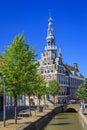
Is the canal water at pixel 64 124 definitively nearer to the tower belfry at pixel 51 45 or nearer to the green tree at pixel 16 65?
the green tree at pixel 16 65

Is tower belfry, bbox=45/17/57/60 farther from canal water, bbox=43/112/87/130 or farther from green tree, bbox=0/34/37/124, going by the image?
green tree, bbox=0/34/37/124

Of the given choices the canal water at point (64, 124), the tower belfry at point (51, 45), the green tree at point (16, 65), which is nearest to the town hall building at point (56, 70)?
the tower belfry at point (51, 45)

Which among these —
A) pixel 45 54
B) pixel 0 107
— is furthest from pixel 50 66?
pixel 0 107

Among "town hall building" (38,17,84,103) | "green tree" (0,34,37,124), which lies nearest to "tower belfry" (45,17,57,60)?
"town hall building" (38,17,84,103)

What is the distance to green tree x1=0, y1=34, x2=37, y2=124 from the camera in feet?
144

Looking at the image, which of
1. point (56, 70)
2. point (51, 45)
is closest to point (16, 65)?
point (56, 70)

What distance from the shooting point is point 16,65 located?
144 feet

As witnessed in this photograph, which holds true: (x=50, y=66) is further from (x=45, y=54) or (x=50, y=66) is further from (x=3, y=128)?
(x=3, y=128)

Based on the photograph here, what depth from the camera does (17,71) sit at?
4406 centimetres

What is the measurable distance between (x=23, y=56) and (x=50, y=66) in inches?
3184

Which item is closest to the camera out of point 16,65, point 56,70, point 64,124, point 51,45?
point 16,65

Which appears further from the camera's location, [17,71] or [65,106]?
[65,106]

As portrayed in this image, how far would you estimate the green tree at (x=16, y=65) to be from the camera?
43875 mm

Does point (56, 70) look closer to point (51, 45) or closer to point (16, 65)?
point (51, 45)
